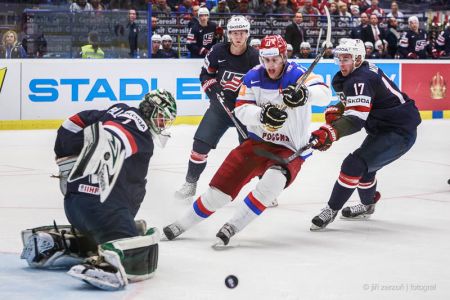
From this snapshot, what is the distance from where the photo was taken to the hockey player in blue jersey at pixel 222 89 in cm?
758

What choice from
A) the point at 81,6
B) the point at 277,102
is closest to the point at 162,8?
the point at 81,6

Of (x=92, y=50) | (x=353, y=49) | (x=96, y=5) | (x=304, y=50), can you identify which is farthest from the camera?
(x=304, y=50)

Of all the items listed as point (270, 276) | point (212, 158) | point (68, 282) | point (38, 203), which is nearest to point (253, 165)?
point (270, 276)

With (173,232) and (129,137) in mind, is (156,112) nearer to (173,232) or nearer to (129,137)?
(129,137)

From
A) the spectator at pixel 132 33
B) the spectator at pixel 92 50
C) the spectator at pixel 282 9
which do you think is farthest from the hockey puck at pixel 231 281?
the spectator at pixel 282 9

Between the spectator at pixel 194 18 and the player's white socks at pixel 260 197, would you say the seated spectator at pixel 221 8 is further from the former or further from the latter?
the player's white socks at pixel 260 197

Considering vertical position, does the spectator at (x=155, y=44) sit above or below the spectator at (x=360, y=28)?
below

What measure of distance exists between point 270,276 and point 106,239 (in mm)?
817

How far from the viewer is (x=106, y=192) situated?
4.68m

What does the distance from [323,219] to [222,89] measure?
5.74 feet

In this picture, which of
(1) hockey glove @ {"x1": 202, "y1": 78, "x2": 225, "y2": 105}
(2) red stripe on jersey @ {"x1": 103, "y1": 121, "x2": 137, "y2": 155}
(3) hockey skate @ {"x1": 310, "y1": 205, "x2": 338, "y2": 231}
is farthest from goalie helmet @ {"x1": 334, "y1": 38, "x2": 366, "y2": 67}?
(2) red stripe on jersey @ {"x1": 103, "y1": 121, "x2": 137, "y2": 155}

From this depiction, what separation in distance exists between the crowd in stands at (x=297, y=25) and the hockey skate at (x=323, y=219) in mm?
7305

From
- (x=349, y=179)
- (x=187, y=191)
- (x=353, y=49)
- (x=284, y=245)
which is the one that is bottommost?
(x=187, y=191)

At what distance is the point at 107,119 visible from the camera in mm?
4781
